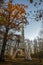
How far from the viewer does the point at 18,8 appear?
35.8 metres

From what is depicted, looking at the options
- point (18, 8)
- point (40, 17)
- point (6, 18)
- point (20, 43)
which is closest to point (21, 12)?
point (18, 8)

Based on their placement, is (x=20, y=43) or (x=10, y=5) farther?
(x=20, y=43)

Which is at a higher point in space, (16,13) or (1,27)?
(16,13)

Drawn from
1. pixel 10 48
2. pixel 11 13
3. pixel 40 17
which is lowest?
pixel 40 17

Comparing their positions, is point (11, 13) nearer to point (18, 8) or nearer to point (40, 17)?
point (18, 8)

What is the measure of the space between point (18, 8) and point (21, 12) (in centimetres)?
94

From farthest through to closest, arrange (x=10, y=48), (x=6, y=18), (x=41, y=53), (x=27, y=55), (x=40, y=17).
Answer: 1. (x=10, y=48)
2. (x=41, y=53)
3. (x=27, y=55)
4. (x=6, y=18)
5. (x=40, y=17)

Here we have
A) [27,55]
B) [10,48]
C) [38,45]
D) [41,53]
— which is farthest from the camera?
[38,45]

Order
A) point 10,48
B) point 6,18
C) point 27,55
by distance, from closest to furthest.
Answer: point 6,18 < point 27,55 < point 10,48

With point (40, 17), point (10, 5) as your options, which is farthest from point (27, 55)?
point (40, 17)

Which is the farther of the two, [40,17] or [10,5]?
[10,5]

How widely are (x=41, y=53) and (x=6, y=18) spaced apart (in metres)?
20.3

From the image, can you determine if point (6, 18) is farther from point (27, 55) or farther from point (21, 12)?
point (27, 55)

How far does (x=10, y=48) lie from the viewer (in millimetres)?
55281
